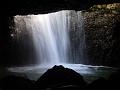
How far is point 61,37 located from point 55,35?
15.9 inches

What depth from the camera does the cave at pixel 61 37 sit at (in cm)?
1605

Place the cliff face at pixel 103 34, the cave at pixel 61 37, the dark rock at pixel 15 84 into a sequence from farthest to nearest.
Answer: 1. the cliff face at pixel 103 34
2. the cave at pixel 61 37
3. the dark rock at pixel 15 84

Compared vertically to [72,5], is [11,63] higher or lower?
lower

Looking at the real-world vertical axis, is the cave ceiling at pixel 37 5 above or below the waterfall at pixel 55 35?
above

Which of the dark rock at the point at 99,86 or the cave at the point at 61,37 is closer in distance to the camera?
the dark rock at the point at 99,86

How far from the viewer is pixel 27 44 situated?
62.5ft

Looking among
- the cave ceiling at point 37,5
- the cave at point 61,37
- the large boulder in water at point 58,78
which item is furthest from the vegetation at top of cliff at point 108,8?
the large boulder in water at point 58,78

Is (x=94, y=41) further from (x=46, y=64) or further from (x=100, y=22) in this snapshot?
(x=46, y=64)

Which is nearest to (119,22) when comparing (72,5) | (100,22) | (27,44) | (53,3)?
(100,22)

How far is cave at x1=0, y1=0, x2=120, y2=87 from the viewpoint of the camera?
16047 millimetres

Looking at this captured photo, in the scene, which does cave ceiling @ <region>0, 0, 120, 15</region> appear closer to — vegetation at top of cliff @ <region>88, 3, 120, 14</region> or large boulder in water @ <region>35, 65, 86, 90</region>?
vegetation at top of cliff @ <region>88, 3, 120, 14</region>

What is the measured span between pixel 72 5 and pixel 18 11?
3095 millimetres

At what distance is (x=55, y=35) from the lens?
1873 centimetres

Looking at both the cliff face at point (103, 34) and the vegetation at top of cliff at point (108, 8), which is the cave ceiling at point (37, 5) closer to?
the vegetation at top of cliff at point (108, 8)
